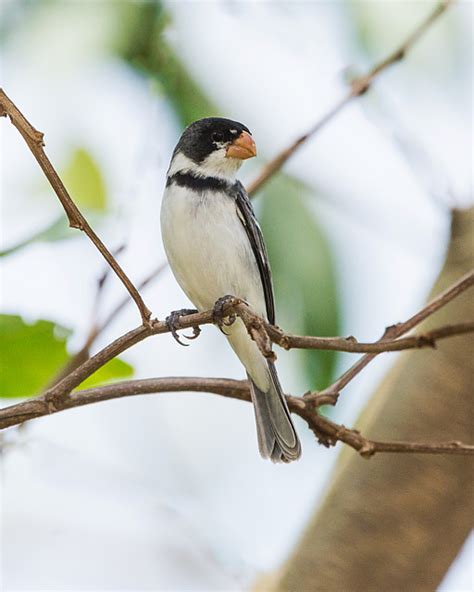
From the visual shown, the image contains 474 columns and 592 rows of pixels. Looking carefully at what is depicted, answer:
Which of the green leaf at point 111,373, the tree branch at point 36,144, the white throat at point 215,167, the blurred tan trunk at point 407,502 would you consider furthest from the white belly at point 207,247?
the tree branch at point 36,144

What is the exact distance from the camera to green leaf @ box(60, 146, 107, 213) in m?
2.76

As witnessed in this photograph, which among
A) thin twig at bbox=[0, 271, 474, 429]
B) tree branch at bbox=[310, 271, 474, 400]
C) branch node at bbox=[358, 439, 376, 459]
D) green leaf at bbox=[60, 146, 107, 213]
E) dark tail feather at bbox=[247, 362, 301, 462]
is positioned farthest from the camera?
green leaf at bbox=[60, 146, 107, 213]

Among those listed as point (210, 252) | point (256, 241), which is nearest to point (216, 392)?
point (210, 252)

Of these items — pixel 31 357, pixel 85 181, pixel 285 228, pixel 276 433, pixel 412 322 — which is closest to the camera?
pixel 412 322

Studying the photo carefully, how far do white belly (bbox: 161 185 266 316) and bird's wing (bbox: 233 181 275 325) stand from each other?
0.02m

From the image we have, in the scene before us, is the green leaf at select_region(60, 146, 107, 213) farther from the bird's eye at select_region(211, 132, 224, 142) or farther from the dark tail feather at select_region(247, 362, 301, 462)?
the dark tail feather at select_region(247, 362, 301, 462)

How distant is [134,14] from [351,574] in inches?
69.1

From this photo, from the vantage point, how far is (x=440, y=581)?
2389 millimetres

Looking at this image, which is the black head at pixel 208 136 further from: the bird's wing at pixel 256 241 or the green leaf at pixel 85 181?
the green leaf at pixel 85 181

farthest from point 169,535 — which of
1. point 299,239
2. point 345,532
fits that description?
point 345,532

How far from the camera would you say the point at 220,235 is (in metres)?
2.93

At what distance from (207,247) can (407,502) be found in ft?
3.37

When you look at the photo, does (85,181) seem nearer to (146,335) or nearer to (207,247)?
(207,247)

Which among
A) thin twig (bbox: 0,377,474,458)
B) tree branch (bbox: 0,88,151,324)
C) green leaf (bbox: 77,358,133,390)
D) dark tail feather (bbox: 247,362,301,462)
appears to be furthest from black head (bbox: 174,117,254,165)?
tree branch (bbox: 0,88,151,324)
